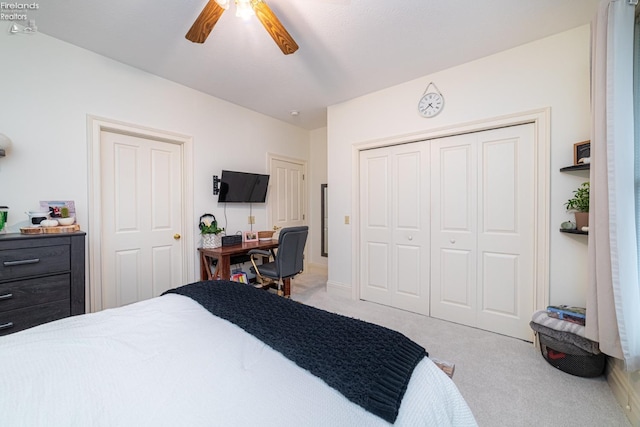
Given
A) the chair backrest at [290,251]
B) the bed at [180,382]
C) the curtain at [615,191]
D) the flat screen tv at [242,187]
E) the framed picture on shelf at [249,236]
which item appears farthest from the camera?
the framed picture on shelf at [249,236]

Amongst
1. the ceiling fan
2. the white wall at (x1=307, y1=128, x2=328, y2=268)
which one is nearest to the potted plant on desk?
the white wall at (x1=307, y1=128, x2=328, y2=268)

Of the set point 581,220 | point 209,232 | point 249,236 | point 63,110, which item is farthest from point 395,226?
point 63,110

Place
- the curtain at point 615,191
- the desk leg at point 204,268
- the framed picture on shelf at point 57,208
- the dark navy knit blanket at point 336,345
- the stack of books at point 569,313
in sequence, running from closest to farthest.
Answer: the dark navy knit blanket at point 336,345 → the curtain at point 615,191 → the stack of books at point 569,313 → the framed picture on shelf at point 57,208 → the desk leg at point 204,268

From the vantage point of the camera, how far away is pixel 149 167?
291cm

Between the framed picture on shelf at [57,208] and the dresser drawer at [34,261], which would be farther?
the framed picture on shelf at [57,208]

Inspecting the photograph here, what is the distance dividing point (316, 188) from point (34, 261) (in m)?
3.73

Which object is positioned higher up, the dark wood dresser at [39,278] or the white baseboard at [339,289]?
the dark wood dresser at [39,278]

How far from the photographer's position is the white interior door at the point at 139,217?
2609mm

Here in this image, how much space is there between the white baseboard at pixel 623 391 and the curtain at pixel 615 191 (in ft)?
0.74

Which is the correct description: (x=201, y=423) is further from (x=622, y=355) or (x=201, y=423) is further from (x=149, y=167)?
(x=149, y=167)

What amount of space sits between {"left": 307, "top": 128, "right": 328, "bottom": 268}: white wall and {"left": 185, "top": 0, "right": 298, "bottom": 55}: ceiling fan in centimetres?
290

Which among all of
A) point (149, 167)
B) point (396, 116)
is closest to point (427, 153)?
point (396, 116)

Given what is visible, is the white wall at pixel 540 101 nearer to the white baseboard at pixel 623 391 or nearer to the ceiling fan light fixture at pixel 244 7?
the white baseboard at pixel 623 391
